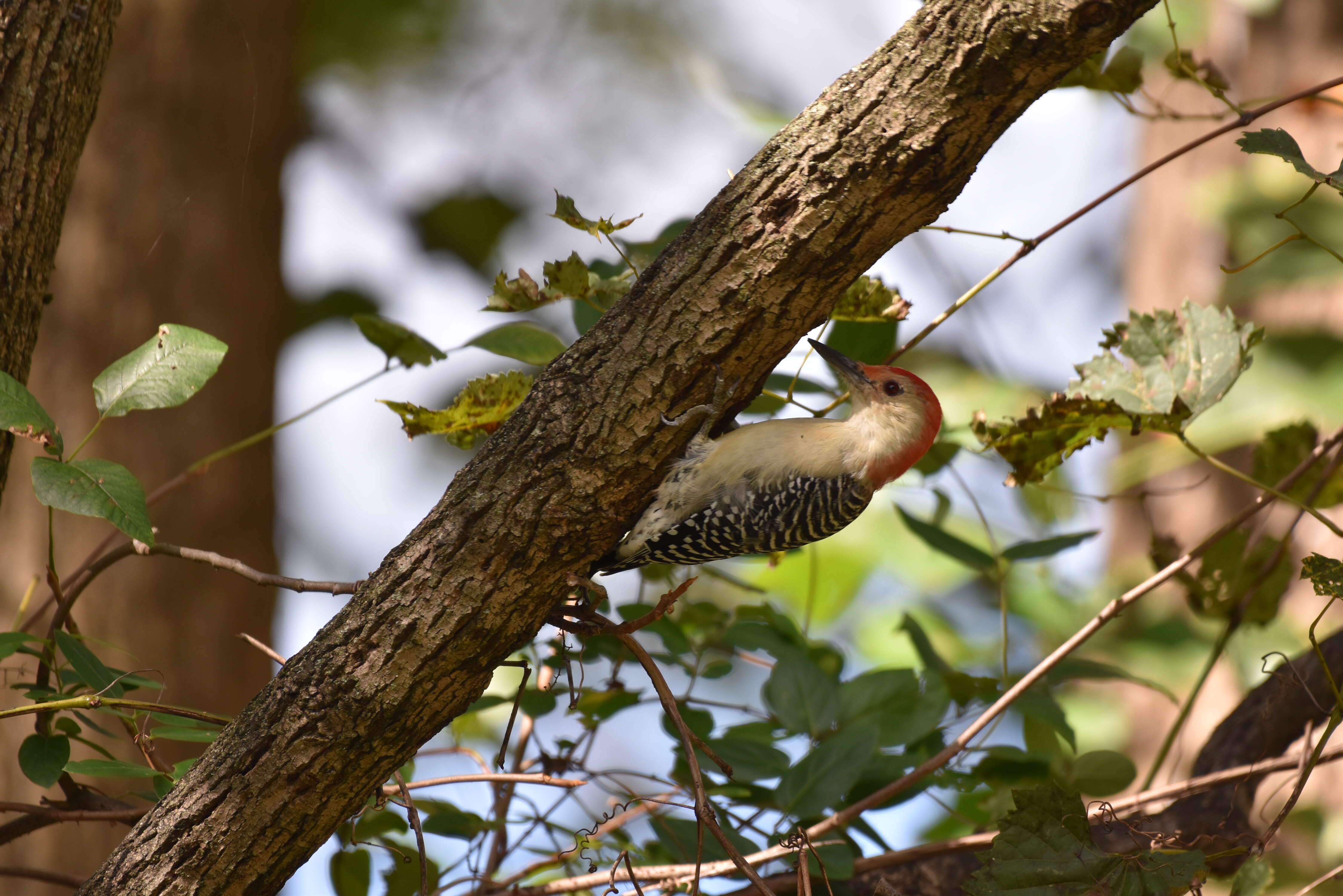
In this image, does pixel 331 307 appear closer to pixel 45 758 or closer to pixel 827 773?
pixel 45 758

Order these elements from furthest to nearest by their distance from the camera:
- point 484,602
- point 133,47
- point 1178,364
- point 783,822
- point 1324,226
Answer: point 1324,226, point 133,47, point 783,822, point 1178,364, point 484,602

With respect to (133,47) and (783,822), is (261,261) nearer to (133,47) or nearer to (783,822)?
(133,47)

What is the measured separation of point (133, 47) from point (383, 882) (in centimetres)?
338

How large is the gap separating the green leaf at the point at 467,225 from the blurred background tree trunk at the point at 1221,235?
4.32 m

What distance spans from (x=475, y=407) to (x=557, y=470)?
17.6 inches

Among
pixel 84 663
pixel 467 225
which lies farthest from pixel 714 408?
pixel 467 225

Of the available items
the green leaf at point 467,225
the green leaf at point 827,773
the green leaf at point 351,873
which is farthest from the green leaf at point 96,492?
the green leaf at point 467,225

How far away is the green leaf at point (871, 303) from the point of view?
201 cm

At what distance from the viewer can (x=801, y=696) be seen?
7.80 feet

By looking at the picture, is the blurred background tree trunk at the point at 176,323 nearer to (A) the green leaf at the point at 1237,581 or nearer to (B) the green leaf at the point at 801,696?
(B) the green leaf at the point at 801,696

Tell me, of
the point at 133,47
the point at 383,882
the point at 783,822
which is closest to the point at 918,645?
the point at 783,822

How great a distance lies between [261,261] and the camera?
4328 mm

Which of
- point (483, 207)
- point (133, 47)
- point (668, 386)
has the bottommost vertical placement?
point (668, 386)

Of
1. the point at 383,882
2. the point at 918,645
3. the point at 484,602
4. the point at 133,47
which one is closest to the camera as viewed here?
the point at 484,602
